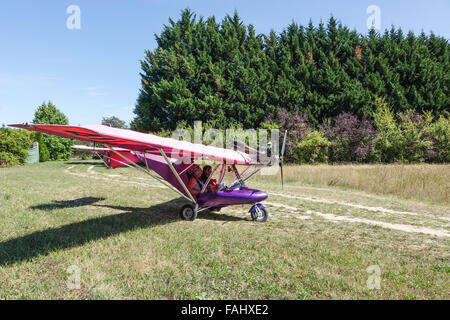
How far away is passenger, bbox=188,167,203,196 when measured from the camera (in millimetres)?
9249

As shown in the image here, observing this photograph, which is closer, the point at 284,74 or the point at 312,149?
the point at 312,149

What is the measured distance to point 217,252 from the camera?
5.53 m

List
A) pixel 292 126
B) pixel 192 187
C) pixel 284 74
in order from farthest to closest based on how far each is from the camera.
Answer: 1. pixel 284 74
2. pixel 292 126
3. pixel 192 187

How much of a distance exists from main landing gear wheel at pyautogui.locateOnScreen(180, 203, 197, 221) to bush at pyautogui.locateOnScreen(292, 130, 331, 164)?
22651 millimetres

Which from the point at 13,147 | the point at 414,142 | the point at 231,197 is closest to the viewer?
the point at 231,197

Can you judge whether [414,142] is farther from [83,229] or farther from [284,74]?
[83,229]

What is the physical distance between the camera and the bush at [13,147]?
28672 mm

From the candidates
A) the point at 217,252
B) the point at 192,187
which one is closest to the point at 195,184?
the point at 192,187

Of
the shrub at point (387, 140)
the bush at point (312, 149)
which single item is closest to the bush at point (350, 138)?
the shrub at point (387, 140)

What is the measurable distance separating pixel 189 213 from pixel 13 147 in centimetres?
3156

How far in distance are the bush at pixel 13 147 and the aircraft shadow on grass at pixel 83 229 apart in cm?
2543

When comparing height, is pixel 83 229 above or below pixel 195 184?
below

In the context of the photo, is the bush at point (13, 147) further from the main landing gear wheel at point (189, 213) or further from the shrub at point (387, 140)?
the shrub at point (387, 140)
